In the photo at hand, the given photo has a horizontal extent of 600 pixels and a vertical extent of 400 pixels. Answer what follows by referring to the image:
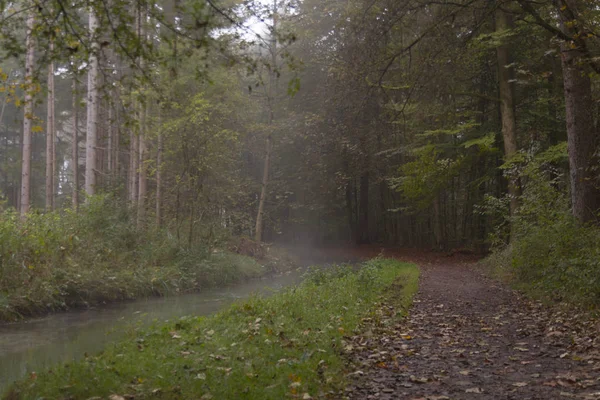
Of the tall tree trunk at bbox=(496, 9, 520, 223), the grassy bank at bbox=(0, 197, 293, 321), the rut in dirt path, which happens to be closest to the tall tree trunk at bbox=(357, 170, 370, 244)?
the grassy bank at bbox=(0, 197, 293, 321)

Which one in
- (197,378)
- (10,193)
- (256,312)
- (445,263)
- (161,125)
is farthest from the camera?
(10,193)

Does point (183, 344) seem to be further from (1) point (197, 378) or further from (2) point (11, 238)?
(2) point (11, 238)

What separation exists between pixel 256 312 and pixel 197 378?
148 inches

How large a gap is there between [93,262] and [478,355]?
40.2 feet

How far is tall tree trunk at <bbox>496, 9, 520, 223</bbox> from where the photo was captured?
18109 millimetres

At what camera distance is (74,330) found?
10578mm

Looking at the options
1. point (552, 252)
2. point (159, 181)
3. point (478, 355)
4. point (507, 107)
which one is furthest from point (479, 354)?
point (159, 181)

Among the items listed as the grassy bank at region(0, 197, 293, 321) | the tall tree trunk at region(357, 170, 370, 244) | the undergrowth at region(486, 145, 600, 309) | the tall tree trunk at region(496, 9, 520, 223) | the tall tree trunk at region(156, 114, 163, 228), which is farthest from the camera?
the tall tree trunk at region(357, 170, 370, 244)

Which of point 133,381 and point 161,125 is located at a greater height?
point 161,125

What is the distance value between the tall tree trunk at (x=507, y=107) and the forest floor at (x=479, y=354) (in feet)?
28.1

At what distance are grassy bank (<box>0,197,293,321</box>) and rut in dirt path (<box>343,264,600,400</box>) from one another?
8.19 metres

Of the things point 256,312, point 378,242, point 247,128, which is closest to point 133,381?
point 256,312

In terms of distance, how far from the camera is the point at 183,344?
267 inches

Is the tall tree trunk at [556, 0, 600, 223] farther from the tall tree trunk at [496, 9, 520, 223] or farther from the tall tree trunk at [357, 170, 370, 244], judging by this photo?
the tall tree trunk at [357, 170, 370, 244]
